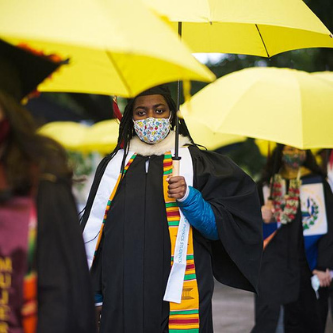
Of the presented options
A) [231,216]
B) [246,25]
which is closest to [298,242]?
[246,25]

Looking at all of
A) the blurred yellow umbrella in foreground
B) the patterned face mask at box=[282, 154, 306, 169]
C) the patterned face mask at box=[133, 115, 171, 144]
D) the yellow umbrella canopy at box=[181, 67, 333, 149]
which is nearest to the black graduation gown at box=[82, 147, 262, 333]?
the patterned face mask at box=[133, 115, 171, 144]

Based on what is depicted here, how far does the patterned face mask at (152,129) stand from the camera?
4848 millimetres

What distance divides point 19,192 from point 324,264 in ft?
15.0

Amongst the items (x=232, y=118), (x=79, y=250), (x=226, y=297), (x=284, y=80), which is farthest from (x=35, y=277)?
(x=226, y=297)

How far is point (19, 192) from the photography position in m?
2.87

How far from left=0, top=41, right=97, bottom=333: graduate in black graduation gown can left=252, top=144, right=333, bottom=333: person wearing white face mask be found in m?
4.38

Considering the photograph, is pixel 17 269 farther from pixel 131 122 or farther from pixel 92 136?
pixel 92 136

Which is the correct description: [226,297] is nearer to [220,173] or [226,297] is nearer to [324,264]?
[324,264]

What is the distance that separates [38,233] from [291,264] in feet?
15.2

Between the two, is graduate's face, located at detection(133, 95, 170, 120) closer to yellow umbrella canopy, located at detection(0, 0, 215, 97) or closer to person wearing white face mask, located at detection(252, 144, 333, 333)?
yellow umbrella canopy, located at detection(0, 0, 215, 97)

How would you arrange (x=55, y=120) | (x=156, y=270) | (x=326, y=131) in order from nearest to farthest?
(x=156, y=270) → (x=326, y=131) → (x=55, y=120)

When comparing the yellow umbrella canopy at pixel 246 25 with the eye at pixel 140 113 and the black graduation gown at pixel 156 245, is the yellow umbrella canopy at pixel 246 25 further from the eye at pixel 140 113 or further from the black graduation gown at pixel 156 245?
the black graduation gown at pixel 156 245

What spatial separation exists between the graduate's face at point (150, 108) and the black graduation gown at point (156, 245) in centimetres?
26

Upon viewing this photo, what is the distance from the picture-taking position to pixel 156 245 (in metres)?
4.61
